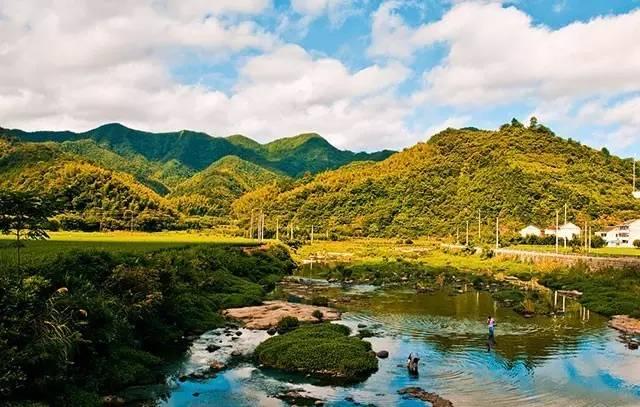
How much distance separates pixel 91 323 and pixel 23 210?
6728 millimetres

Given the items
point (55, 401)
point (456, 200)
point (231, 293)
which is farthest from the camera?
point (456, 200)

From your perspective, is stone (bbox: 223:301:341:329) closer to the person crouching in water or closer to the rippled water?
the rippled water

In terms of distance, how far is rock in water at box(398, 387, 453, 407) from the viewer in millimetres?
28417

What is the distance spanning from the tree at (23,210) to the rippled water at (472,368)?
11.6 m

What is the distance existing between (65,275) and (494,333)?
33082mm

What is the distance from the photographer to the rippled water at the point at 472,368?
98.3ft

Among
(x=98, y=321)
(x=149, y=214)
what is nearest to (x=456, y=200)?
(x=149, y=214)

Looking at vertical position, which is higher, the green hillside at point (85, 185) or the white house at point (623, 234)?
the green hillside at point (85, 185)

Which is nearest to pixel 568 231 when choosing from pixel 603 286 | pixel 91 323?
pixel 603 286

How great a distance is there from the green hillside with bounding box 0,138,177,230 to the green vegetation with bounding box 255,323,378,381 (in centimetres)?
10859

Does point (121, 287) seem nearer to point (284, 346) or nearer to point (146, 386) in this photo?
point (146, 386)

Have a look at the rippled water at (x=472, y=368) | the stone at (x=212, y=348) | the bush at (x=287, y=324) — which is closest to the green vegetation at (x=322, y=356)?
the rippled water at (x=472, y=368)

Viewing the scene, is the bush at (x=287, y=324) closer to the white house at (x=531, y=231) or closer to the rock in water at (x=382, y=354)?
the rock in water at (x=382, y=354)

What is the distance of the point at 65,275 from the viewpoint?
110ft
